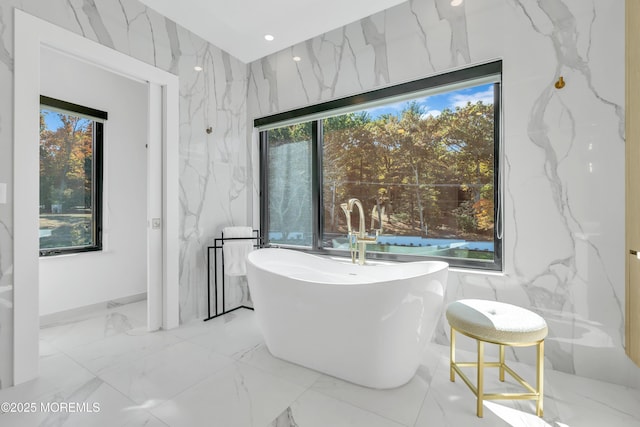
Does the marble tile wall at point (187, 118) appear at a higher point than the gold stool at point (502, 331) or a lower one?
higher

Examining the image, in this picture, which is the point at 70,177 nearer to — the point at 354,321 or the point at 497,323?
the point at 354,321

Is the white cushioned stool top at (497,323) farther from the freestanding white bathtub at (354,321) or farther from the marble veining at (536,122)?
the marble veining at (536,122)

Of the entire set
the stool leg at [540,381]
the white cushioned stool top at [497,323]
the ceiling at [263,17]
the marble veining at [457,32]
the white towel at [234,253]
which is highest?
the ceiling at [263,17]

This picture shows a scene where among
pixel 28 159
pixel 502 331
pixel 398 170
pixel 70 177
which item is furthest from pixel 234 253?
pixel 502 331

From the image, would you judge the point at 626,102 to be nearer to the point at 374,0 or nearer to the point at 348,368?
the point at 374,0

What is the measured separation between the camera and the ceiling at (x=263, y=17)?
225cm

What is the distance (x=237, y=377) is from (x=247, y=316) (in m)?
1.09

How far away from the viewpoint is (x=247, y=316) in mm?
2824

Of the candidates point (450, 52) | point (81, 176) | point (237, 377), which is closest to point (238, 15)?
point (450, 52)

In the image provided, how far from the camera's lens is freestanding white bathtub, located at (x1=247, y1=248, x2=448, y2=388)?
1.51 m

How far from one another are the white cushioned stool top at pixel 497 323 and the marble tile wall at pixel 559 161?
1.49 ft

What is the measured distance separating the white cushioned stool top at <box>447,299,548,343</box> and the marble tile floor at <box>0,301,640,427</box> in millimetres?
407

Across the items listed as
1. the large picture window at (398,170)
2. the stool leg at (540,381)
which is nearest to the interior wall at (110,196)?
the large picture window at (398,170)

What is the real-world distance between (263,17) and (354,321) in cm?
248
